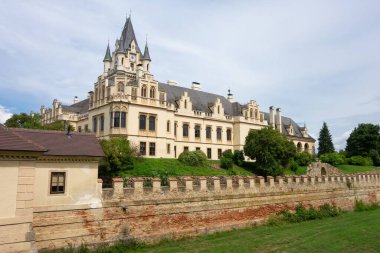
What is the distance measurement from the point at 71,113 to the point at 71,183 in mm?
35660

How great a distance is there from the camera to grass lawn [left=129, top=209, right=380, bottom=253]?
44.7ft

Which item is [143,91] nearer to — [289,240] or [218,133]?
[218,133]

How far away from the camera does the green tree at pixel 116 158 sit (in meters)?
25.1

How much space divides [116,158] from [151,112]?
38.8ft

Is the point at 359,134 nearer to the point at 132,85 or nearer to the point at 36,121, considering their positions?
the point at 132,85

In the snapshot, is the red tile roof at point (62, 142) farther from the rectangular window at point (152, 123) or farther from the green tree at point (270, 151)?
the green tree at point (270, 151)

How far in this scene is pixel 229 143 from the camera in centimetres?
4766

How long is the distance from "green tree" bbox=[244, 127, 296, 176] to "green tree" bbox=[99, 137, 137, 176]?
15.3m

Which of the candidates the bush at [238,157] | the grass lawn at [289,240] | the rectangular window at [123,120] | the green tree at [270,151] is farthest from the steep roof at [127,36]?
the grass lawn at [289,240]

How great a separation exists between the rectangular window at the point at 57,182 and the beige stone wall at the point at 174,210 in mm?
753

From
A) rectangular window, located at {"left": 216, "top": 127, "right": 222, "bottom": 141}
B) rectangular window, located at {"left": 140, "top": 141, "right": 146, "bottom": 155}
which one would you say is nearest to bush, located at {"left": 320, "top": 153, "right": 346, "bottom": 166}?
rectangular window, located at {"left": 216, "top": 127, "right": 222, "bottom": 141}

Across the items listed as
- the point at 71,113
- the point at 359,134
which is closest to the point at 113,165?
the point at 71,113

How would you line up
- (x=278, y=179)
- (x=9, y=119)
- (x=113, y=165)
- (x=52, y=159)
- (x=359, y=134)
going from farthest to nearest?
(x=359, y=134) → (x=9, y=119) → (x=113, y=165) → (x=278, y=179) → (x=52, y=159)

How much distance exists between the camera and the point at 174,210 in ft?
51.8
